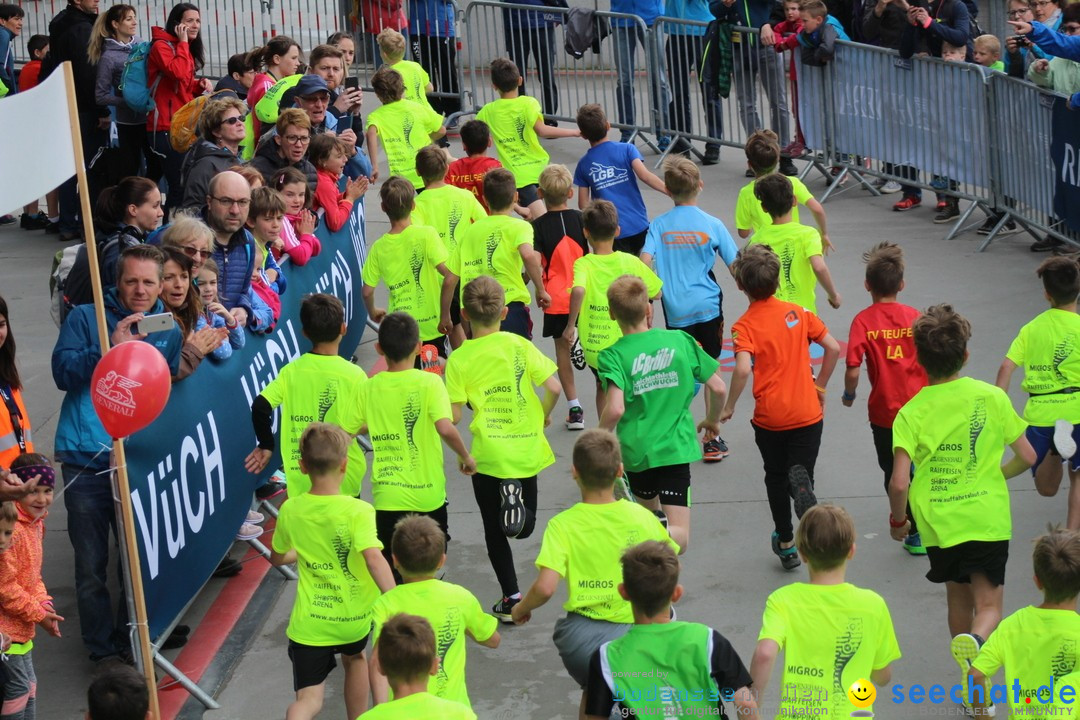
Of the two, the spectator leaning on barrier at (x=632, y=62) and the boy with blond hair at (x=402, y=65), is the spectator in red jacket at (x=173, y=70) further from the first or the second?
the spectator leaning on barrier at (x=632, y=62)

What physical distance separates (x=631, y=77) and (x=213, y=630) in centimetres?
1094

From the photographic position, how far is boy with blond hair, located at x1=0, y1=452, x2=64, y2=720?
609 cm

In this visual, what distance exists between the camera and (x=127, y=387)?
6117 millimetres

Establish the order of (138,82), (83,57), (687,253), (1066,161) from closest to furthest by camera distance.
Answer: (687,253), (1066,161), (138,82), (83,57)

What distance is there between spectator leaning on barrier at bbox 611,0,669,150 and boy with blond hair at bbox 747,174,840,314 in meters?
7.84

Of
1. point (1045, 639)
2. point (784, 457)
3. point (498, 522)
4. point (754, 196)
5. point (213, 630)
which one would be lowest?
point (213, 630)

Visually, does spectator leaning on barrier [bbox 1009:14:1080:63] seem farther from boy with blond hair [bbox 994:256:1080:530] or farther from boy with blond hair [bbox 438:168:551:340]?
boy with blond hair [bbox 994:256:1080:530]

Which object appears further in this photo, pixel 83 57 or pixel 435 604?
pixel 83 57

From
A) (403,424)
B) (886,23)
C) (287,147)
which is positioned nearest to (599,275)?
(403,424)

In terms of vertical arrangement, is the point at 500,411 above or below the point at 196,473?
above

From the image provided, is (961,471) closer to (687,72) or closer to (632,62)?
(687,72)

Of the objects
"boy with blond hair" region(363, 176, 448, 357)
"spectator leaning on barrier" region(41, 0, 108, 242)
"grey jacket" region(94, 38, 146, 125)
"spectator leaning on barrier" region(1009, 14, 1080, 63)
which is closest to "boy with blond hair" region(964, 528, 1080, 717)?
"boy with blond hair" region(363, 176, 448, 357)

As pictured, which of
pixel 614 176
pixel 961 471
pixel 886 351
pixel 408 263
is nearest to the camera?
pixel 961 471

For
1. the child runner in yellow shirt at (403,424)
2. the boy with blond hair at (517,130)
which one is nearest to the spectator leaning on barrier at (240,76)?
the boy with blond hair at (517,130)
